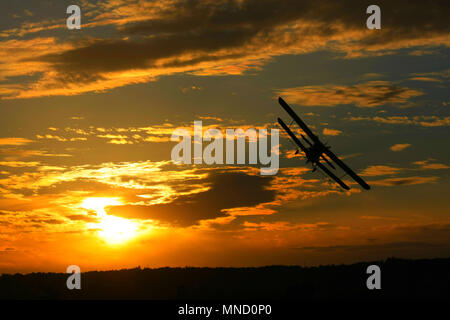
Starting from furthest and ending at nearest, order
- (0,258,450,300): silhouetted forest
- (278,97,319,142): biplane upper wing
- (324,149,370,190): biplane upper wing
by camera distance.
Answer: (0,258,450,300): silhouetted forest < (324,149,370,190): biplane upper wing < (278,97,319,142): biplane upper wing

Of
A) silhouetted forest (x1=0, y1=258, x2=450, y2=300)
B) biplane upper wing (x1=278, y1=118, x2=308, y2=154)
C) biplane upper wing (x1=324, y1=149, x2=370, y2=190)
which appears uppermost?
biplane upper wing (x1=278, y1=118, x2=308, y2=154)

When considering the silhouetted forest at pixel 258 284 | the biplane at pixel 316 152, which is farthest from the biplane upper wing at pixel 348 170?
the silhouetted forest at pixel 258 284

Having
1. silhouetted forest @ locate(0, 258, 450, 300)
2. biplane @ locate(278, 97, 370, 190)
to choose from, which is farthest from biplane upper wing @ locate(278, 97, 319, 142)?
silhouetted forest @ locate(0, 258, 450, 300)

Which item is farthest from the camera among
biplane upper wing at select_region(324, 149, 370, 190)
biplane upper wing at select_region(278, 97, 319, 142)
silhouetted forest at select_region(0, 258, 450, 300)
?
silhouetted forest at select_region(0, 258, 450, 300)

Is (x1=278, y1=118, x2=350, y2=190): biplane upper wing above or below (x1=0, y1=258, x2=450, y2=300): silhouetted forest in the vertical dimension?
above

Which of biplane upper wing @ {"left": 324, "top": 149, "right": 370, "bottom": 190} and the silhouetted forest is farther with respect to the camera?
the silhouetted forest

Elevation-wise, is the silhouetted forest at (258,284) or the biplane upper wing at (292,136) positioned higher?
the biplane upper wing at (292,136)

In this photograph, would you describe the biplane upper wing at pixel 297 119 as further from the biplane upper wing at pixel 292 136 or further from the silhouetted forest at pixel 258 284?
the silhouetted forest at pixel 258 284

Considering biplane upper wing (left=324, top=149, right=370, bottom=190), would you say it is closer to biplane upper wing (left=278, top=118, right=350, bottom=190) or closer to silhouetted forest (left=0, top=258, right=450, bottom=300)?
biplane upper wing (left=278, top=118, right=350, bottom=190)
